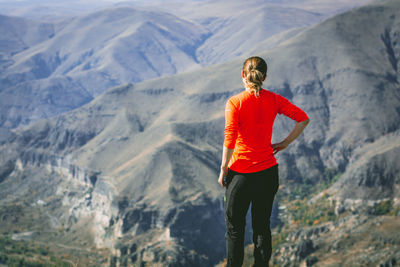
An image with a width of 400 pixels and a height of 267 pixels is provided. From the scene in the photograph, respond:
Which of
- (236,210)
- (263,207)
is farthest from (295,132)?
(236,210)

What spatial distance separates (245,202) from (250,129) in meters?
1.64

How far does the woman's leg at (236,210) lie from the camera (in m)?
8.19

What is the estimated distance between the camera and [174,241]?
7188 centimetres

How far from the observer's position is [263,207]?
28.2ft

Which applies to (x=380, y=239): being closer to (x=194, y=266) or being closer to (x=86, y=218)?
(x=194, y=266)

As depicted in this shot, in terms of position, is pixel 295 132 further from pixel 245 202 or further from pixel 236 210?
pixel 236 210

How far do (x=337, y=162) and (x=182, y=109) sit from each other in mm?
47826

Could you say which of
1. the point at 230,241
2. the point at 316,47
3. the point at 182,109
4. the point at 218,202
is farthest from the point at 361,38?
the point at 230,241

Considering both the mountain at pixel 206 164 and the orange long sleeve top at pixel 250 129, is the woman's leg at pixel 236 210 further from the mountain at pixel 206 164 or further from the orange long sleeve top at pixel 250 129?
the mountain at pixel 206 164

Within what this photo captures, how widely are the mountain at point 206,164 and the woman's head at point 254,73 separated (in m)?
42.9

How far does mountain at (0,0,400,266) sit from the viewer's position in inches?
2753

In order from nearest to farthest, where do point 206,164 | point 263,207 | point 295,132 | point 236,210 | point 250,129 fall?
1. point 250,129
2. point 236,210
3. point 263,207
4. point 295,132
5. point 206,164

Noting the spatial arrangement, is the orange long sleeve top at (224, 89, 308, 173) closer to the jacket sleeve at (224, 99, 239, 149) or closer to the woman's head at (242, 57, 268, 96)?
the jacket sleeve at (224, 99, 239, 149)

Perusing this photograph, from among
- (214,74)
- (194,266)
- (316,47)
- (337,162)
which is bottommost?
(194,266)
